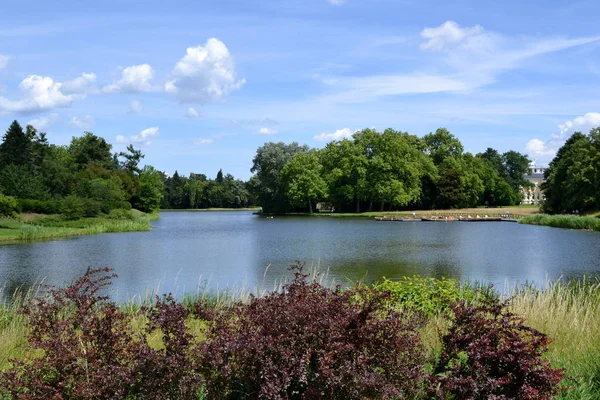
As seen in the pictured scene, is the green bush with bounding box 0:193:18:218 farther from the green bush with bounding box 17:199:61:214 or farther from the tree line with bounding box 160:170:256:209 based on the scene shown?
the tree line with bounding box 160:170:256:209

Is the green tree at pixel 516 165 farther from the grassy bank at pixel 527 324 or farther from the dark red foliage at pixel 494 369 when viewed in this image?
the dark red foliage at pixel 494 369

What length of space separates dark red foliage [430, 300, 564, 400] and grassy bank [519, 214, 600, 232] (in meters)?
42.4

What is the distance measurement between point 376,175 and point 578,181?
26539 millimetres

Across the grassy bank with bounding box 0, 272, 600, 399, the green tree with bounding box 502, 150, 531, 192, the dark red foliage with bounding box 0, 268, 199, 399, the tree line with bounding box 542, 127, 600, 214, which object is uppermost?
the green tree with bounding box 502, 150, 531, 192

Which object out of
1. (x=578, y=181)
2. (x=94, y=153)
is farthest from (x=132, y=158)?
(x=578, y=181)

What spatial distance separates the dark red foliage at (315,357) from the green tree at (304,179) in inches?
2841

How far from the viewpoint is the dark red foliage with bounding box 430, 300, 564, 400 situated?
3875 mm

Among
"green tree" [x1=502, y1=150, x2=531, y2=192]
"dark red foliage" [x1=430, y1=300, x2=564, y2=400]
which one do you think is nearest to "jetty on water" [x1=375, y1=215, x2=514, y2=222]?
"green tree" [x1=502, y1=150, x2=531, y2=192]

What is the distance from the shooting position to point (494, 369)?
4.09 meters

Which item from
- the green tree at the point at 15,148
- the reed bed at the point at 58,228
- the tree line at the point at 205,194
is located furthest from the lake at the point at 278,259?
the tree line at the point at 205,194

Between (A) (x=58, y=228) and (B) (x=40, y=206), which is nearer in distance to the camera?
(A) (x=58, y=228)

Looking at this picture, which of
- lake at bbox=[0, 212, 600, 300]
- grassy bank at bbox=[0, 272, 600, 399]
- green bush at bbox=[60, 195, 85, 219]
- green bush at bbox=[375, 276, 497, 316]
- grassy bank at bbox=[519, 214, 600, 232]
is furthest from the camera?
green bush at bbox=[60, 195, 85, 219]

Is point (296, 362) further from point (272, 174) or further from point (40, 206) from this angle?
point (272, 174)

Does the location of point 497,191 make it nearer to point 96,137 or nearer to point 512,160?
point 512,160
